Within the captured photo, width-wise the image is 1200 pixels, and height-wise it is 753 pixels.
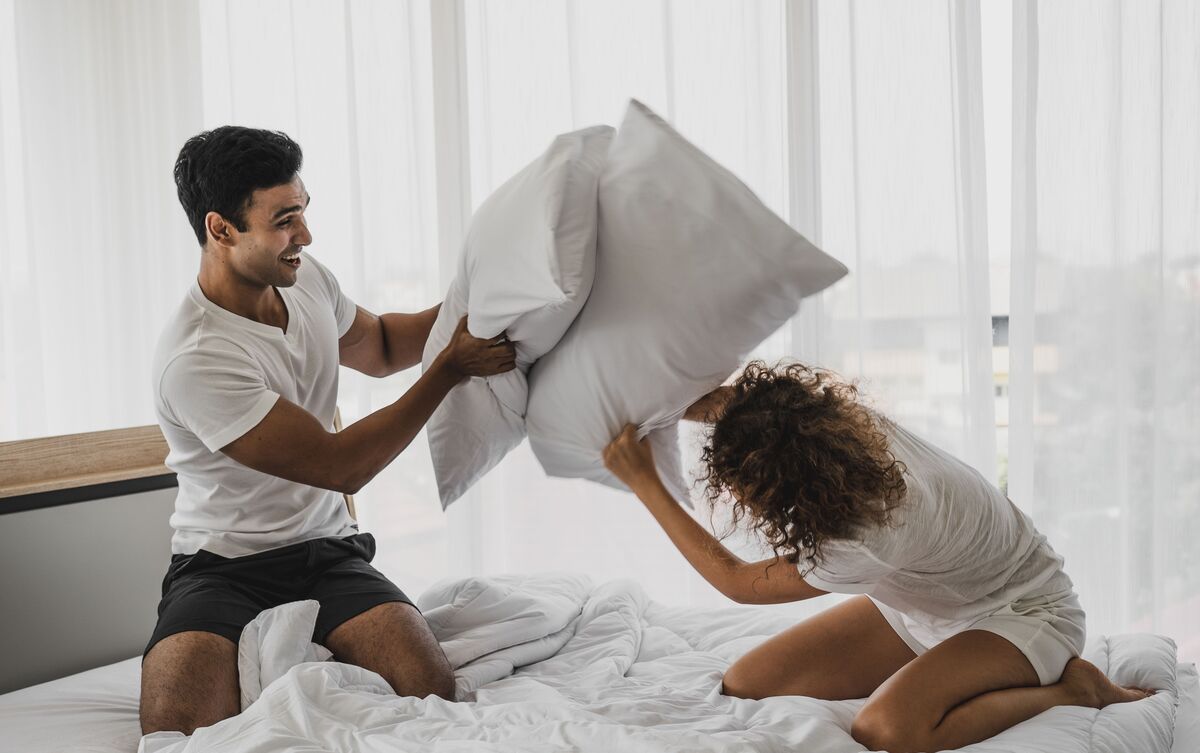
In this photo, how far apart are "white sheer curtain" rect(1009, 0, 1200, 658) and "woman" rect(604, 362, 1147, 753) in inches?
25.6

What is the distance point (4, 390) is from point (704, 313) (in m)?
2.79

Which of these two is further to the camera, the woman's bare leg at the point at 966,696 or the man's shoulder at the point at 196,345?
the man's shoulder at the point at 196,345

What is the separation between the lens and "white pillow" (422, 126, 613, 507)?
1.37 meters

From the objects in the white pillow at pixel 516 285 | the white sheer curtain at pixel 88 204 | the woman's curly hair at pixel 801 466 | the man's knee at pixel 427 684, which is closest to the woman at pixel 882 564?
the woman's curly hair at pixel 801 466

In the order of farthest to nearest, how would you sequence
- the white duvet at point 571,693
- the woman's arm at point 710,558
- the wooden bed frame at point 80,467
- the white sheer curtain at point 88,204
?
the white sheer curtain at point 88,204
the wooden bed frame at point 80,467
the woman's arm at point 710,558
the white duvet at point 571,693

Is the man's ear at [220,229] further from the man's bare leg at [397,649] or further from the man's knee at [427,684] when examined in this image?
the man's knee at [427,684]

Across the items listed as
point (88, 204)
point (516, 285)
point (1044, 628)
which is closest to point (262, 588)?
point (516, 285)

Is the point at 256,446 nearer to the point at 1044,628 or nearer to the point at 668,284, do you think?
the point at 668,284

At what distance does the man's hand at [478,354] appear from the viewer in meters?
1.53

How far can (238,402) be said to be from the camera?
155 cm

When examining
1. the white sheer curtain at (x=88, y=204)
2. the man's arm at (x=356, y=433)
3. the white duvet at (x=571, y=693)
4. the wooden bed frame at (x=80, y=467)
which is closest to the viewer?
the white duvet at (x=571, y=693)

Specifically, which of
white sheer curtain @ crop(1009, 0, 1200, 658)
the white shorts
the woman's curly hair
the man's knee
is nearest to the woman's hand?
the woman's curly hair

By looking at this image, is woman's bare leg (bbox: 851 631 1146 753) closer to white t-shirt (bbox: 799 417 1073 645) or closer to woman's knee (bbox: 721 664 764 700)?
white t-shirt (bbox: 799 417 1073 645)

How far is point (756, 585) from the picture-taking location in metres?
1.44
